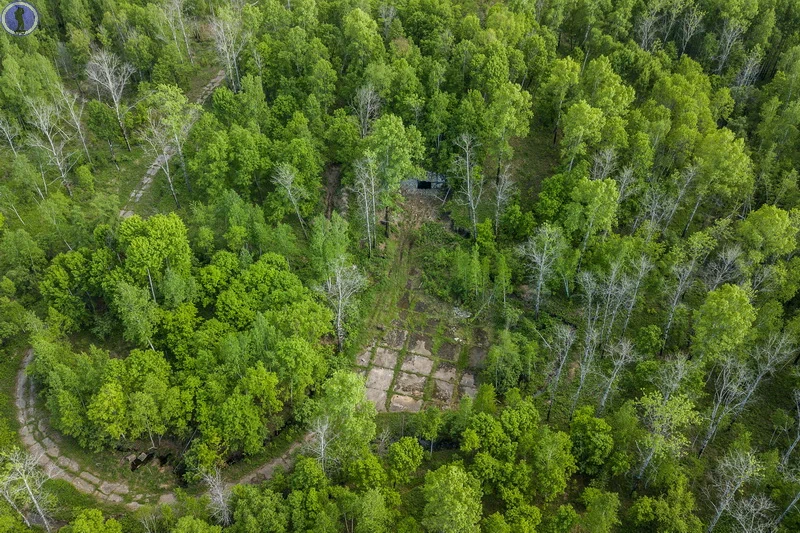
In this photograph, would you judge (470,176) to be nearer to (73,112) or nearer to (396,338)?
(396,338)

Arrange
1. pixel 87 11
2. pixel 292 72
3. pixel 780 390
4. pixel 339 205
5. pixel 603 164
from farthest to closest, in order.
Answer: pixel 87 11 < pixel 292 72 < pixel 339 205 < pixel 603 164 < pixel 780 390

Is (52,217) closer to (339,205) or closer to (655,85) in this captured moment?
(339,205)

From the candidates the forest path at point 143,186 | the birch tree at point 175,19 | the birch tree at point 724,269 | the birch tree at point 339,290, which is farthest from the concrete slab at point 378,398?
the birch tree at point 175,19

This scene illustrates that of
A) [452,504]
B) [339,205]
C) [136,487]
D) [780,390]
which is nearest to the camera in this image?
[452,504]

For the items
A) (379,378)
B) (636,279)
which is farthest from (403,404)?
(636,279)

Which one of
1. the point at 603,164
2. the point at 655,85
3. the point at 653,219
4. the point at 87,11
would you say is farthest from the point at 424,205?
the point at 87,11

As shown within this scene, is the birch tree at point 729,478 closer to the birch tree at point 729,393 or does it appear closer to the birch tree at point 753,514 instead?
the birch tree at point 753,514
